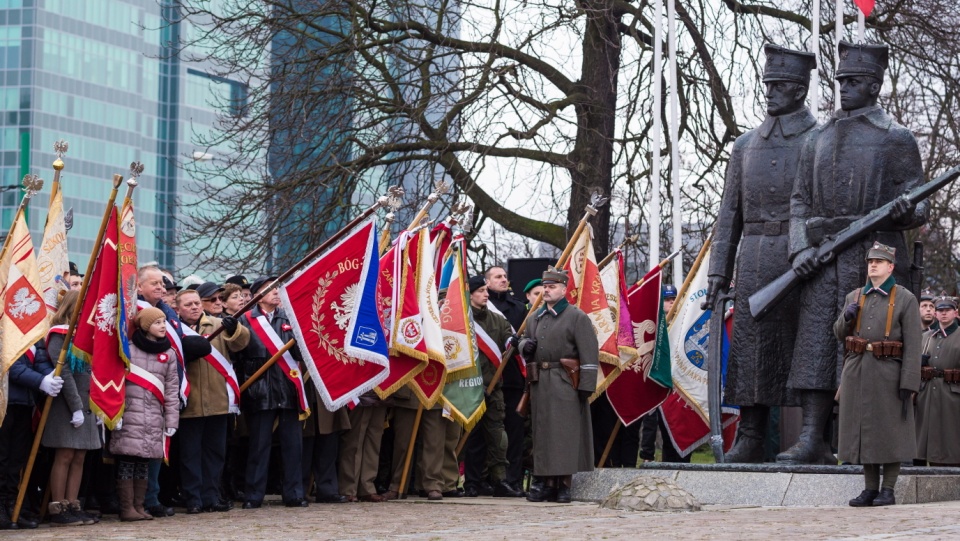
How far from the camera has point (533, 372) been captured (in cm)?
1271

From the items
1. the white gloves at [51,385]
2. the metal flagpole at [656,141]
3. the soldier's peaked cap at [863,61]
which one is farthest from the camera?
the metal flagpole at [656,141]

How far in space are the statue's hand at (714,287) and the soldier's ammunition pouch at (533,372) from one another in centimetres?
151

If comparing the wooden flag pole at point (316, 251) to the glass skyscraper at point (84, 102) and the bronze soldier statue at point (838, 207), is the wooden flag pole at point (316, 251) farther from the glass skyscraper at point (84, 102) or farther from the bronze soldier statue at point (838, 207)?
the glass skyscraper at point (84, 102)

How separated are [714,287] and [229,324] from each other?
395 cm

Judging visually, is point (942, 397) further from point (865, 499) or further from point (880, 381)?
point (865, 499)

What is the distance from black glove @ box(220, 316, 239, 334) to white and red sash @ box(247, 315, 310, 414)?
40 centimetres

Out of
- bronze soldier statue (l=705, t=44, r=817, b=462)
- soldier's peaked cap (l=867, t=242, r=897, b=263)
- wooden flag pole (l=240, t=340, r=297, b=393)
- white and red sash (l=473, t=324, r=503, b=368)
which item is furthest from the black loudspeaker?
soldier's peaked cap (l=867, t=242, r=897, b=263)

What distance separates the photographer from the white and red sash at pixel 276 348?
12203 mm

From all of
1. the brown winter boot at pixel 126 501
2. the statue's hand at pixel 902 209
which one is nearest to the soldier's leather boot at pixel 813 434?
the statue's hand at pixel 902 209

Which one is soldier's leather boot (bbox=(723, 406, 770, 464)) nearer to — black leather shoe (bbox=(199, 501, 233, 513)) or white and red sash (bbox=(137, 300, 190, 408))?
black leather shoe (bbox=(199, 501, 233, 513))

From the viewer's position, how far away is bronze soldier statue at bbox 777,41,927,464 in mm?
12188

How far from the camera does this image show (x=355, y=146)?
66.5 ft

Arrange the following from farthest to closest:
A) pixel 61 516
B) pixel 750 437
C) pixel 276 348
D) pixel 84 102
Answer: pixel 84 102, pixel 750 437, pixel 276 348, pixel 61 516

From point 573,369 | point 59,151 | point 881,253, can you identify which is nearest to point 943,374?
point 573,369
